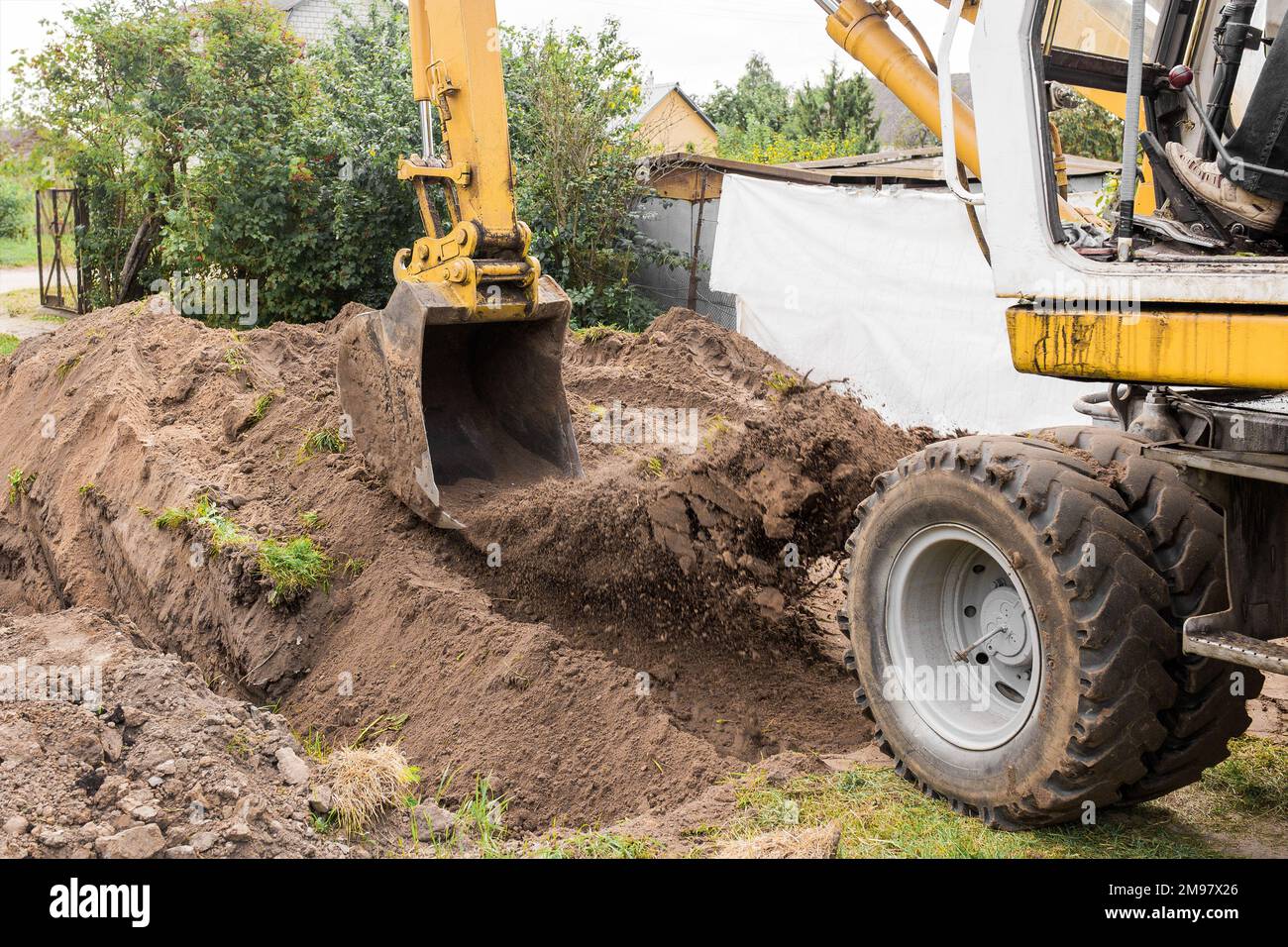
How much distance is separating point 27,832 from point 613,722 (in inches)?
85.3

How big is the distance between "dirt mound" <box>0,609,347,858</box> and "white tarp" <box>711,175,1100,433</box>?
20.1ft

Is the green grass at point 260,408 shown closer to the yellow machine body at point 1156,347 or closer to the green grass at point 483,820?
the green grass at point 483,820

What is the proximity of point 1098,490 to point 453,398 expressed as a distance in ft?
13.1

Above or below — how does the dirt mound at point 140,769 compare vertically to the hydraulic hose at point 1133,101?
below

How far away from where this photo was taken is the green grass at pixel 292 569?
574 centimetres

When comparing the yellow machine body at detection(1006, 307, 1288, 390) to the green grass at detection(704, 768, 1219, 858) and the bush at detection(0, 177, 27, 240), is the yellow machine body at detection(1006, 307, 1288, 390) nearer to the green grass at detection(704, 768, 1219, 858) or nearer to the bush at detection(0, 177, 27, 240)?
the green grass at detection(704, 768, 1219, 858)

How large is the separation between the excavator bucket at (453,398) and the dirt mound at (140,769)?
1872mm

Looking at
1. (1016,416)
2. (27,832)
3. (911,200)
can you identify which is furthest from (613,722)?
(911,200)

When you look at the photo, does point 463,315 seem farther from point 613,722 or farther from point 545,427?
point 613,722

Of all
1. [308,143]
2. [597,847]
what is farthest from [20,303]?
[597,847]

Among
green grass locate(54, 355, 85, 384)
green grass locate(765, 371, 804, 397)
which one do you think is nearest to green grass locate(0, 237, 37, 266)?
green grass locate(54, 355, 85, 384)

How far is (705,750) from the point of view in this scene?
4305 millimetres

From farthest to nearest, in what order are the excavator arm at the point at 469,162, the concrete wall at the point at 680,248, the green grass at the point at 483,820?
1. the concrete wall at the point at 680,248
2. the excavator arm at the point at 469,162
3. the green grass at the point at 483,820

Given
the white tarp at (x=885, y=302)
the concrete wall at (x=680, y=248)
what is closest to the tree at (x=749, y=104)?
the concrete wall at (x=680, y=248)
